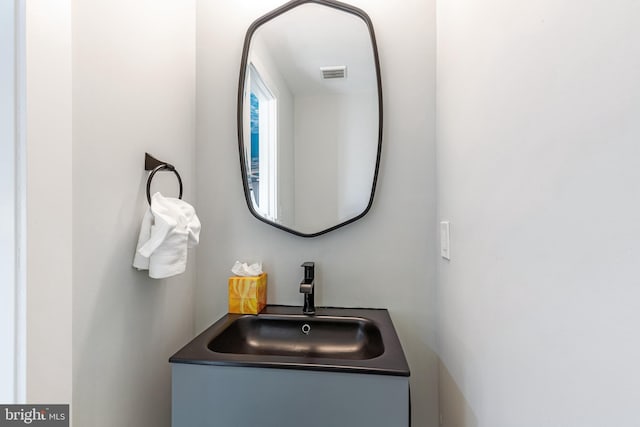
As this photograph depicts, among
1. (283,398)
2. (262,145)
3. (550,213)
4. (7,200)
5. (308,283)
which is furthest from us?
(262,145)

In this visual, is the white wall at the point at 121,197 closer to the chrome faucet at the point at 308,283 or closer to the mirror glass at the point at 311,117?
the mirror glass at the point at 311,117

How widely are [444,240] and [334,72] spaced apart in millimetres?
780

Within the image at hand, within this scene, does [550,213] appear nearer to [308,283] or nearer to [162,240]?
[308,283]

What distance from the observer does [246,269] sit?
44.6 inches

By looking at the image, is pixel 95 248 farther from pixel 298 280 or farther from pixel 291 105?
pixel 291 105

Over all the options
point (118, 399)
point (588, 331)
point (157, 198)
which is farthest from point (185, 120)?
point (588, 331)

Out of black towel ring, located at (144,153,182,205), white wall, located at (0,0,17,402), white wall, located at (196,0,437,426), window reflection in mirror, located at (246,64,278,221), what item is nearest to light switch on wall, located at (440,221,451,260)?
white wall, located at (196,0,437,426)

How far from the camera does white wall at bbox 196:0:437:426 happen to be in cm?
112

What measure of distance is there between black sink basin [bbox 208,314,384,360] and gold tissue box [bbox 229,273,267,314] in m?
0.03

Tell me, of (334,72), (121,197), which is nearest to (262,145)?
(334,72)

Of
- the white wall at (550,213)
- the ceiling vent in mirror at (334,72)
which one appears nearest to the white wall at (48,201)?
the ceiling vent in mirror at (334,72)

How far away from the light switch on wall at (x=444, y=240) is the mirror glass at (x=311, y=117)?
28 cm

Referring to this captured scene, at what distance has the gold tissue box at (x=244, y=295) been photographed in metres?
1.09

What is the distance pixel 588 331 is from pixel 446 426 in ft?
2.79
